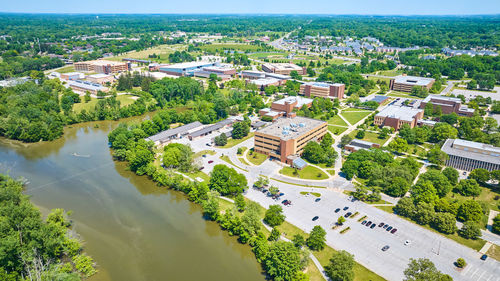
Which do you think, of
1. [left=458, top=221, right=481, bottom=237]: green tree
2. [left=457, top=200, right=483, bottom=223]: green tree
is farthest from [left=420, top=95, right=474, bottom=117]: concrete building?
[left=458, top=221, right=481, bottom=237]: green tree

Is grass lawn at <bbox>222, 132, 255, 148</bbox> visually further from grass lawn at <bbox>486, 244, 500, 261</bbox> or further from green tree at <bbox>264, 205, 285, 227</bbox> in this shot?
grass lawn at <bbox>486, 244, 500, 261</bbox>

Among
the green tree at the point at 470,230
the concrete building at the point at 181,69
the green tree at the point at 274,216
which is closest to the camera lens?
the green tree at the point at 470,230

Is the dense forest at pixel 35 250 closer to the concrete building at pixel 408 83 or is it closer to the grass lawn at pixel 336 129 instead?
the grass lawn at pixel 336 129

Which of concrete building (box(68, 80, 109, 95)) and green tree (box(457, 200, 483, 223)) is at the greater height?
Answer: concrete building (box(68, 80, 109, 95))

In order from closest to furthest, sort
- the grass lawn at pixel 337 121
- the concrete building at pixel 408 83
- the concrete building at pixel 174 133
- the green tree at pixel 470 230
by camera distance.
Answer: the green tree at pixel 470 230 → the concrete building at pixel 174 133 → the grass lawn at pixel 337 121 → the concrete building at pixel 408 83

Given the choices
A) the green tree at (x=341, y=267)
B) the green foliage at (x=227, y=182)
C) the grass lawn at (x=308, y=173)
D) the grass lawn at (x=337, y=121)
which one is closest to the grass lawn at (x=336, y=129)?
the grass lawn at (x=337, y=121)
